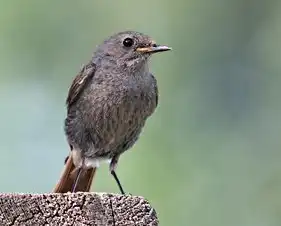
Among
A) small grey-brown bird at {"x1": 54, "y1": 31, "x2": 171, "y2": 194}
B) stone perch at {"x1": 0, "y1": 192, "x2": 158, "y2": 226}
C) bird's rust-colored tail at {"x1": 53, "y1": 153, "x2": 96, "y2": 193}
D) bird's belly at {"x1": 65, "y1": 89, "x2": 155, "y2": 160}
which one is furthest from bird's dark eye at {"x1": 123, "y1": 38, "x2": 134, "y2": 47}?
stone perch at {"x1": 0, "y1": 192, "x2": 158, "y2": 226}

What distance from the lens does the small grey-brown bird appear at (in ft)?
16.1

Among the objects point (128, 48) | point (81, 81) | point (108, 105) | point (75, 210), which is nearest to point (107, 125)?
point (108, 105)

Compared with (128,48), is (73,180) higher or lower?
lower

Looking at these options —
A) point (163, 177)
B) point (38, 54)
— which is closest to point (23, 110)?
point (38, 54)

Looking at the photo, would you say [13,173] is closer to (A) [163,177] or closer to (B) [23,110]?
(B) [23,110]

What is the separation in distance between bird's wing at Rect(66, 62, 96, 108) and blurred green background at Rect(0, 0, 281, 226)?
932 millimetres

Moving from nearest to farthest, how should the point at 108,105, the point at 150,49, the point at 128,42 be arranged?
the point at 108,105, the point at 150,49, the point at 128,42

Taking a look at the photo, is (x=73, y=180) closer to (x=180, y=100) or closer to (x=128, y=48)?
(x=128, y=48)

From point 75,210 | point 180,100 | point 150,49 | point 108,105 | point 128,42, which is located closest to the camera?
point 75,210

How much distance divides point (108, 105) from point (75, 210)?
2201 mm

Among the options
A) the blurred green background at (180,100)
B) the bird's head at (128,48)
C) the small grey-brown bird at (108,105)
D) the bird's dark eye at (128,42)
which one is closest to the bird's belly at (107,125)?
the small grey-brown bird at (108,105)

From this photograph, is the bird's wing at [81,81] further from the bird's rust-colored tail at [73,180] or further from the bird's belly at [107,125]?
the bird's rust-colored tail at [73,180]

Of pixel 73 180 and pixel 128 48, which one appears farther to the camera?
pixel 128 48

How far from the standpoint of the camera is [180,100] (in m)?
6.61
